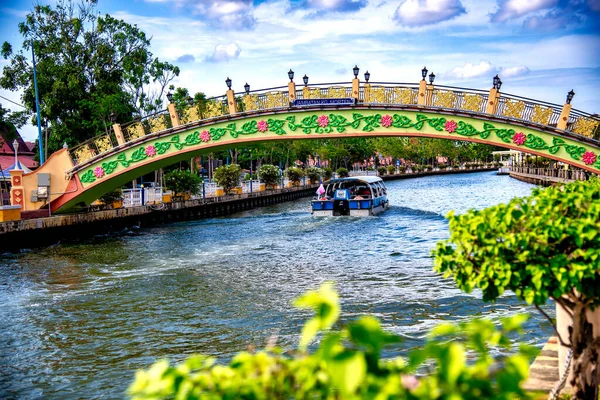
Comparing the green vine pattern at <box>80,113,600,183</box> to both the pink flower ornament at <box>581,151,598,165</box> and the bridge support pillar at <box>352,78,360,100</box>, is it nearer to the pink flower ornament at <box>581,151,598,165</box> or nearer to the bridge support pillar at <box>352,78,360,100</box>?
the pink flower ornament at <box>581,151,598,165</box>

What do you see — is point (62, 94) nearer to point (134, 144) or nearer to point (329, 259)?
point (134, 144)

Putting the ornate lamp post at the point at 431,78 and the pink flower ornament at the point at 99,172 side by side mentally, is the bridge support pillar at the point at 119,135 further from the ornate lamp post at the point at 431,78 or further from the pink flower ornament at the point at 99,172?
the ornate lamp post at the point at 431,78

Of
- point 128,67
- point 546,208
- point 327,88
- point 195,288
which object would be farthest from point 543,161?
point 546,208

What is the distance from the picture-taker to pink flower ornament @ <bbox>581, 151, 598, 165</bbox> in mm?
17317

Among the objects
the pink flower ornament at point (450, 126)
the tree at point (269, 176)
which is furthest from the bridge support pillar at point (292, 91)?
the tree at point (269, 176)

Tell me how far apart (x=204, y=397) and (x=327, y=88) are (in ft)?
59.6

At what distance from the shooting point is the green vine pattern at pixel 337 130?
1788 centimetres

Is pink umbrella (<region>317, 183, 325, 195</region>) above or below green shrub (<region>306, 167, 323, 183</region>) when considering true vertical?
below

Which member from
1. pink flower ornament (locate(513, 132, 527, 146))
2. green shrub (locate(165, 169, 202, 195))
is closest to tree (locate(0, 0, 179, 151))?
green shrub (locate(165, 169, 202, 195))

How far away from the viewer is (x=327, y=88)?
19781 mm

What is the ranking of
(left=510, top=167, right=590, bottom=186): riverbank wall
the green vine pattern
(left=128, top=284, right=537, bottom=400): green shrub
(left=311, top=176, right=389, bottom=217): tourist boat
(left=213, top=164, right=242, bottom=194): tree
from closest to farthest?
(left=128, top=284, right=537, bottom=400): green shrub → the green vine pattern → (left=311, top=176, right=389, bottom=217): tourist boat → (left=213, top=164, right=242, bottom=194): tree → (left=510, top=167, right=590, bottom=186): riverbank wall

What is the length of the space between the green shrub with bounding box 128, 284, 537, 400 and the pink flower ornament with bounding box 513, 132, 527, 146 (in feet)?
55.1

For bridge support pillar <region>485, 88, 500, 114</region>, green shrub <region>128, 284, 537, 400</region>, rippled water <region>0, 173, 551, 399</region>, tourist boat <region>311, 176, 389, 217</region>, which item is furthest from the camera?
tourist boat <region>311, 176, 389, 217</region>

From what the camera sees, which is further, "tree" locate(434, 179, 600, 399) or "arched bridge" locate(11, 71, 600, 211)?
"arched bridge" locate(11, 71, 600, 211)
